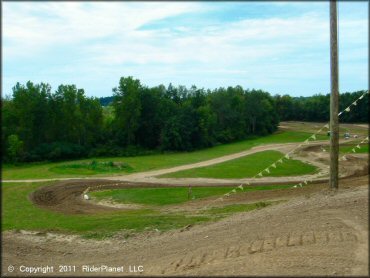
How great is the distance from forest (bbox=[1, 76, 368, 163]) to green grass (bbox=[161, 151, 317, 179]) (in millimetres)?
21492

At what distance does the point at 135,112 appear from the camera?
2714 inches

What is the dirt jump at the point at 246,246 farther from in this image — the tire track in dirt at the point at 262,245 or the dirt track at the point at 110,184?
the dirt track at the point at 110,184

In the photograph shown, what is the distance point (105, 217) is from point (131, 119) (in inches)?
1999

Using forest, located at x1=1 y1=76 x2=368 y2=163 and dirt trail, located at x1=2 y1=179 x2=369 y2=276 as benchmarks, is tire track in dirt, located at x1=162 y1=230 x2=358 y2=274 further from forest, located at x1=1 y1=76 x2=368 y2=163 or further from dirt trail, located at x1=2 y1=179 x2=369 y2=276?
forest, located at x1=1 y1=76 x2=368 y2=163

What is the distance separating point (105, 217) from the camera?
65.0ft

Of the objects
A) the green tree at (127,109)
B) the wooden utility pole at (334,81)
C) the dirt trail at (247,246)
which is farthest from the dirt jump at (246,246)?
the green tree at (127,109)

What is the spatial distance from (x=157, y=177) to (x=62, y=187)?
27.9 ft

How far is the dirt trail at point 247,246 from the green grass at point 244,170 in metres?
21.4

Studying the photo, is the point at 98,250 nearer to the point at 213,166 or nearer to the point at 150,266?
the point at 150,266

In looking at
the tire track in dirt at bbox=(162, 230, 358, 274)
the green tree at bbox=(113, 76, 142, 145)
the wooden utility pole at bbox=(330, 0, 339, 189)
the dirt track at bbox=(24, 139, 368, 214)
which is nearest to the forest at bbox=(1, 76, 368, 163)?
the green tree at bbox=(113, 76, 142, 145)

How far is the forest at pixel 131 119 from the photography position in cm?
5562

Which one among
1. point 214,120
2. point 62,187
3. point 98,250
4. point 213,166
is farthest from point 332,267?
point 214,120

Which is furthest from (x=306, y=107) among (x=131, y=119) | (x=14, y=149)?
(x=14, y=149)

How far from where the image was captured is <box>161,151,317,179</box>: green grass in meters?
36.8
